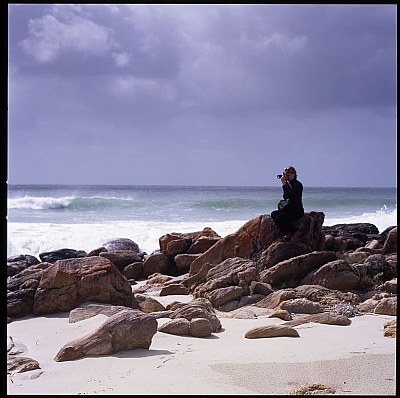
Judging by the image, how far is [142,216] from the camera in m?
35.4

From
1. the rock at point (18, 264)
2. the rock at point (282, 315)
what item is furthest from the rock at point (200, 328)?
the rock at point (18, 264)

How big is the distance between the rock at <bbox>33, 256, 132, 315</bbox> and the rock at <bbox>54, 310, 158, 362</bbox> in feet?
7.81

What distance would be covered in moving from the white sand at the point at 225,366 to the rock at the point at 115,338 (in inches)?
3.8

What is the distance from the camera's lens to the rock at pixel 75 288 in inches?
302

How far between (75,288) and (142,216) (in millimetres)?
27738

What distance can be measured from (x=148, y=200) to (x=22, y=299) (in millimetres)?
37763

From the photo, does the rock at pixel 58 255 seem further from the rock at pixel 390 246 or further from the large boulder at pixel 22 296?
the rock at pixel 390 246

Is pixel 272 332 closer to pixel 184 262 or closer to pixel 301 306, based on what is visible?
pixel 301 306

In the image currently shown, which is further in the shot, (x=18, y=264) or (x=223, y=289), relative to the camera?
(x=18, y=264)

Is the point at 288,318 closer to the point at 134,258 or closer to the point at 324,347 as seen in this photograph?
the point at 324,347

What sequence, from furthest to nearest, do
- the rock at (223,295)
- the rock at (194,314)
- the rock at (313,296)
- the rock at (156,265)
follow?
the rock at (156,265), the rock at (223,295), the rock at (313,296), the rock at (194,314)

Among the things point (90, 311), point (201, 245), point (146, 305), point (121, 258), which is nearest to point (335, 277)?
point (146, 305)
